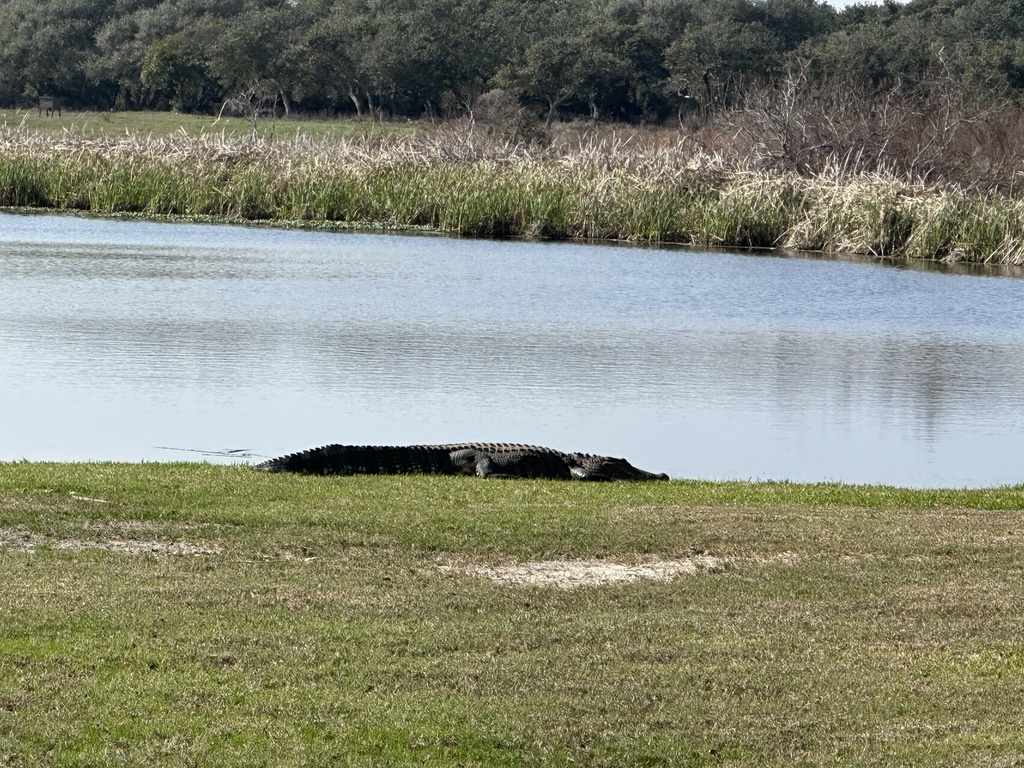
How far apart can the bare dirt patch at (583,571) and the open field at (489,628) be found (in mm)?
20

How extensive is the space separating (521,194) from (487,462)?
67.1 ft

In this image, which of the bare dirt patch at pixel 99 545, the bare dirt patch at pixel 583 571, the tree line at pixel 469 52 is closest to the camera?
the bare dirt patch at pixel 583 571

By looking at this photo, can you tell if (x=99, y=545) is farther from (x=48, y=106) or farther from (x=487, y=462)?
(x=48, y=106)

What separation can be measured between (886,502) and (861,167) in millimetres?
25867

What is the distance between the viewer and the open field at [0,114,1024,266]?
91.6ft

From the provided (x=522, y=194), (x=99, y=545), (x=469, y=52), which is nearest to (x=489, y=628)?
(x=99, y=545)

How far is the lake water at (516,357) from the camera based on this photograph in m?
11.7

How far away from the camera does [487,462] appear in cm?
984

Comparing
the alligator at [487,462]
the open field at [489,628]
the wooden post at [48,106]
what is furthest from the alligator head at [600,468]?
the wooden post at [48,106]

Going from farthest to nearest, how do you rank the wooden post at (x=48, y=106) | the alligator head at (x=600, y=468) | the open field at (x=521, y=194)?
the wooden post at (x=48, y=106)
the open field at (x=521, y=194)
the alligator head at (x=600, y=468)

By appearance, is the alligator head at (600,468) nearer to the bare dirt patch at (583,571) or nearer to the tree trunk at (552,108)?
the bare dirt patch at (583,571)

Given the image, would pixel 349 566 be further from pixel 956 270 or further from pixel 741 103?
pixel 741 103

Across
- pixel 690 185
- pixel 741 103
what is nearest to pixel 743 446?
pixel 690 185

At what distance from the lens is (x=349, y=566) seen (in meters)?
6.87
